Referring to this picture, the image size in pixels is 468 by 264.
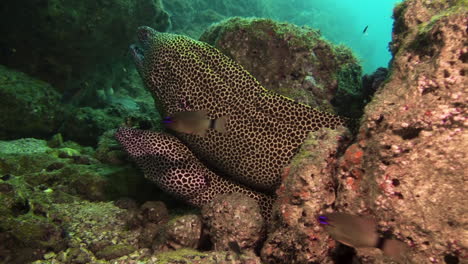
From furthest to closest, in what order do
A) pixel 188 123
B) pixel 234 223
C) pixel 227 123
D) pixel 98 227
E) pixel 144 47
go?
pixel 144 47, pixel 98 227, pixel 227 123, pixel 234 223, pixel 188 123

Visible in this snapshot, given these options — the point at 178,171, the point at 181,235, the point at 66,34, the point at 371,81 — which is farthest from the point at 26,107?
the point at 371,81

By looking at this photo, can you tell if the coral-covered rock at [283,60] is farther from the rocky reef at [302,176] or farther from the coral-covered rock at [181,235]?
the coral-covered rock at [181,235]

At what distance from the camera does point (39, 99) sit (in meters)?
7.81

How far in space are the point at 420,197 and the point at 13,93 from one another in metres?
8.79

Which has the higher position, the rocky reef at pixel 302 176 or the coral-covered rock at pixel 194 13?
the coral-covered rock at pixel 194 13

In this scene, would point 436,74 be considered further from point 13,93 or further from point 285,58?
point 13,93

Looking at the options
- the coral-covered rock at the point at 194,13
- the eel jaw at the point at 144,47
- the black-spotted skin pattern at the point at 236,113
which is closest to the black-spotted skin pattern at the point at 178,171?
the black-spotted skin pattern at the point at 236,113

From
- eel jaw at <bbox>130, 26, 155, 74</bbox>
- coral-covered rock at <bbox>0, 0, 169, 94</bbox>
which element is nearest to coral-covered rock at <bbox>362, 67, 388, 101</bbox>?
eel jaw at <bbox>130, 26, 155, 74</bbox>

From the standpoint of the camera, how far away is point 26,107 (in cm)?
744

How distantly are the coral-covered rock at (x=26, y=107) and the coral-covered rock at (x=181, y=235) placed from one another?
5.78m

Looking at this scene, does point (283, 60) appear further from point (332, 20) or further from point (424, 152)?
point (332, 20)

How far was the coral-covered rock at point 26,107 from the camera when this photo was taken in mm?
7223

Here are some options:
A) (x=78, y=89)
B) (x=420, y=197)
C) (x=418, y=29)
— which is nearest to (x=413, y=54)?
(x=418, y=29)

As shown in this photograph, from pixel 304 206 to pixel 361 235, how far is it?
33.5 inches
